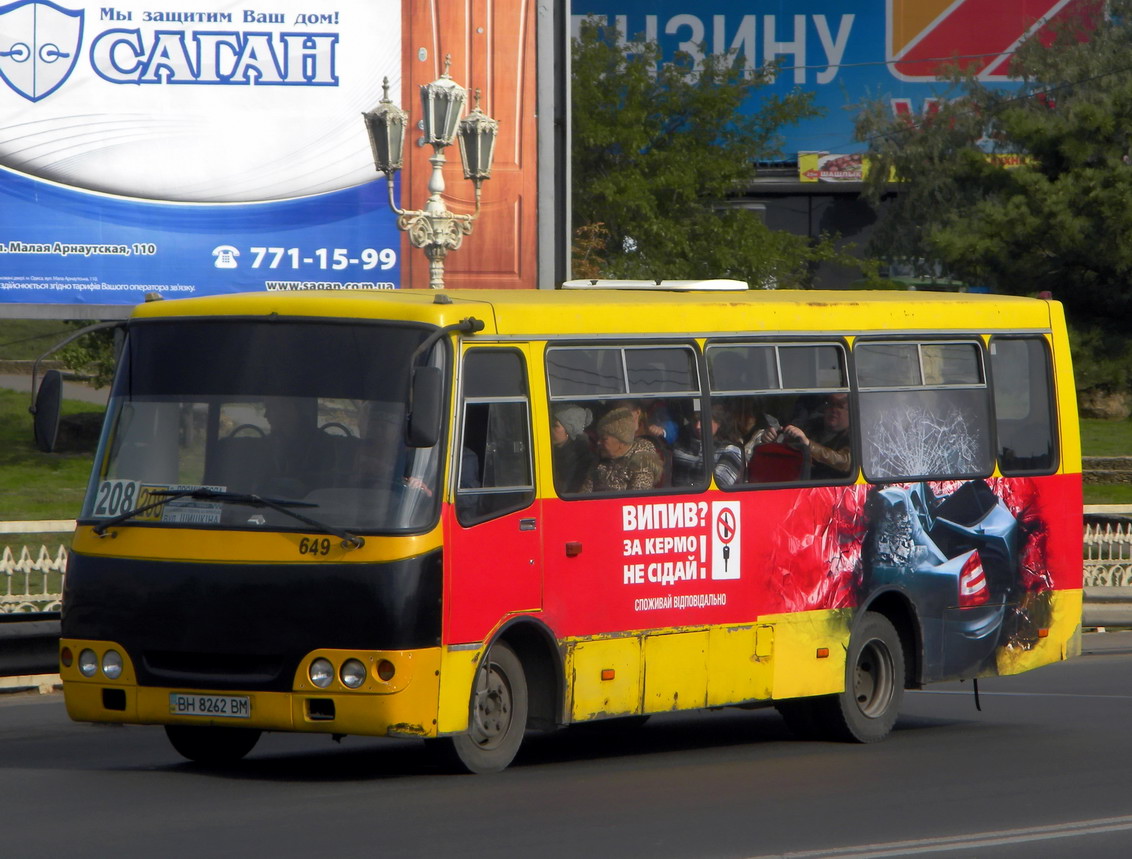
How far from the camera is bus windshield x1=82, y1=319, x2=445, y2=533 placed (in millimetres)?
9539

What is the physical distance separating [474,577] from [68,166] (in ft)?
49.4

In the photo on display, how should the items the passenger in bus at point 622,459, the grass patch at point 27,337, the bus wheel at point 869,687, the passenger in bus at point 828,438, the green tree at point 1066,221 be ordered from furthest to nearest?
1. the grass patch at point 27,337
2. the green tree at point 1066,221
3. the bus wheel at point 869,687
4. the passenger in bus at point 828,438
5. the passenger in bus at point 622,459

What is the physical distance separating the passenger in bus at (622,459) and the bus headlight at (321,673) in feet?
5.93

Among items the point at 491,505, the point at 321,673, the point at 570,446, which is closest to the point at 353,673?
the point at 321,673

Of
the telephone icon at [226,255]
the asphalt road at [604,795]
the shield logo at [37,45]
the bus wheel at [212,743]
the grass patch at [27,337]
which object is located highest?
the shield logo at [37,45]

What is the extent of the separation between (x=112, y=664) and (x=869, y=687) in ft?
15.6

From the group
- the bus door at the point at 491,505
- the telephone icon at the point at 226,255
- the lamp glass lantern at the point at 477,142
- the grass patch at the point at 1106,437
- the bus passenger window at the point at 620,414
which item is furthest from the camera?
the grass patch at the point at 1106,437

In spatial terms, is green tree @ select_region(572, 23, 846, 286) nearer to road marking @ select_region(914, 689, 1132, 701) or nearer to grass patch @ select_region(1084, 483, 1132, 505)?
grass patch @ select_region(1084, 483, 1132, 505)

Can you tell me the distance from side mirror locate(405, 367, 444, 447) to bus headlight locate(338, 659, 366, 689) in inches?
40.8

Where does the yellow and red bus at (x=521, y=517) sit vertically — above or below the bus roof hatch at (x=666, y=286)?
below

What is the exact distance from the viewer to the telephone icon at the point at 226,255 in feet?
77.8

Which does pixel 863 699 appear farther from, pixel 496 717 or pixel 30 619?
pixel 30 619

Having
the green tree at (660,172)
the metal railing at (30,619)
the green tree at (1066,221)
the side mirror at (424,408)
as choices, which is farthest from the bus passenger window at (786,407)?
the green tree at (660,172)

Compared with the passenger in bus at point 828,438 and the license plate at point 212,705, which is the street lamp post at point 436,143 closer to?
the passenger in bus at point 828,438
